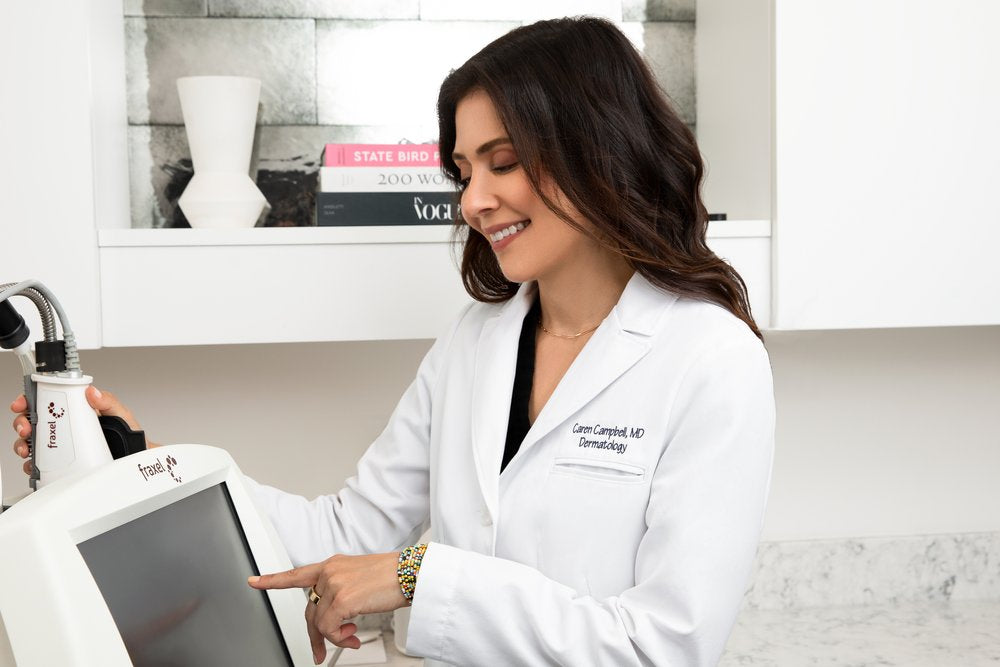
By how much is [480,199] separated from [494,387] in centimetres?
24

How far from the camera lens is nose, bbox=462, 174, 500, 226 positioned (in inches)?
43.9

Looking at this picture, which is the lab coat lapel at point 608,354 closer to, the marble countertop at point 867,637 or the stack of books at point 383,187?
the stack of books at point 383,187

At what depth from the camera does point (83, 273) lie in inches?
51.3

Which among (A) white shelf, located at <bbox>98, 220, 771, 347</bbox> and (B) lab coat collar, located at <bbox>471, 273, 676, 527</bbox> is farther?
(A) white shelf, located at <bbox>98, 220, 771, 347</bbox>

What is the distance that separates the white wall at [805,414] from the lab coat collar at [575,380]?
1.97 ft

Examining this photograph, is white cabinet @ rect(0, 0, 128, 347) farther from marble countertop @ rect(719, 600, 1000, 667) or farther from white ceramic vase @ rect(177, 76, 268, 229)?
marble countertop @ rect(719, 600, 1000, 667)

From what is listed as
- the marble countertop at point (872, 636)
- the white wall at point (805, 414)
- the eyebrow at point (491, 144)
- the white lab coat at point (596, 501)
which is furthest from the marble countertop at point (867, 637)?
the eyebrow at point (491, 144)

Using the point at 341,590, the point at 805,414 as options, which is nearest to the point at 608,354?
the point at 341,590

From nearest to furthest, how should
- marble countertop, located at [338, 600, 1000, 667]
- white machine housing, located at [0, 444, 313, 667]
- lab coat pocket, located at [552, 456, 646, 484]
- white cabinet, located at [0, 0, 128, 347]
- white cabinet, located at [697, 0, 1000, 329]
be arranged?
white machine housing, located at [0, 444, 313, 667] → lab coat pocket, located at [552, 456, 646, 484] → white cabinet, located at [0, 0, 128, 347] → white cabinet, located at [697, 0, 1000, 329] → marble countertop, located at [338, 600, 1000, 667]

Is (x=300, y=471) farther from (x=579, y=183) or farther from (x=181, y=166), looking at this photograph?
(x=579, y=183)

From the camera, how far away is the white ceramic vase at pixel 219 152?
4.73 feet

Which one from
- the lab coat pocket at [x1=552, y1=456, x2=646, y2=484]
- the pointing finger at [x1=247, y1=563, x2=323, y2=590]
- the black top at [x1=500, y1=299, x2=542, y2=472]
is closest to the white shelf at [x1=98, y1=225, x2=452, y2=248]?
the black top at [x1=500, y1=299, x2=542, y2=472]

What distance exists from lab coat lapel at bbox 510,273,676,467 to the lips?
0.15m

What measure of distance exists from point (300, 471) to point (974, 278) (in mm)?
1175
